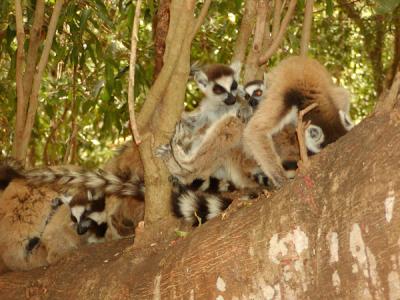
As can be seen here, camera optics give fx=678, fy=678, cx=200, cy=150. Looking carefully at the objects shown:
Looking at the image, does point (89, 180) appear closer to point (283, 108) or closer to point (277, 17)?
point (283, 108)

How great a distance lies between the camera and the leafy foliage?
18.9 ft

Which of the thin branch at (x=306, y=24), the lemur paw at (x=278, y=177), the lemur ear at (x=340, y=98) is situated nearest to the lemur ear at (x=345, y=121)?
the lemur ear at (x=340, y=98)

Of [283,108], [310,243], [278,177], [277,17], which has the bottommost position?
[310,243]

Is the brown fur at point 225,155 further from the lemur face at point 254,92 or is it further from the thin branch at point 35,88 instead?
the thin branch at point 35,88

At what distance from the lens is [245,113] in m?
4.71

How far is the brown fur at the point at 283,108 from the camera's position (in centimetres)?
409

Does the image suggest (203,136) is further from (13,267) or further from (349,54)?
(349,54)

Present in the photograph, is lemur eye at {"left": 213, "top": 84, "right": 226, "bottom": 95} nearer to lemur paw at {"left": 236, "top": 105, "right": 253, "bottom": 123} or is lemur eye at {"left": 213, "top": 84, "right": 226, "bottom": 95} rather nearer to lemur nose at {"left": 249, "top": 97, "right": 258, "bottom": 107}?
lemur paw at {"left": 236, "top": 105, "right": 253, "bottom": 123}

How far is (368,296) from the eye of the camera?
2105 millimetres

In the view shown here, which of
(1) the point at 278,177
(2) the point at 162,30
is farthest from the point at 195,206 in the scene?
(2) the point at 162,30

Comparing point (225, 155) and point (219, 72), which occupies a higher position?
point (219, 72)

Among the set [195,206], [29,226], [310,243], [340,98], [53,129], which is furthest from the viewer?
[53,129]

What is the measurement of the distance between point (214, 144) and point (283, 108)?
57 centimetres

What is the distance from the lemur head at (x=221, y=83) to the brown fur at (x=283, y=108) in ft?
2.34
